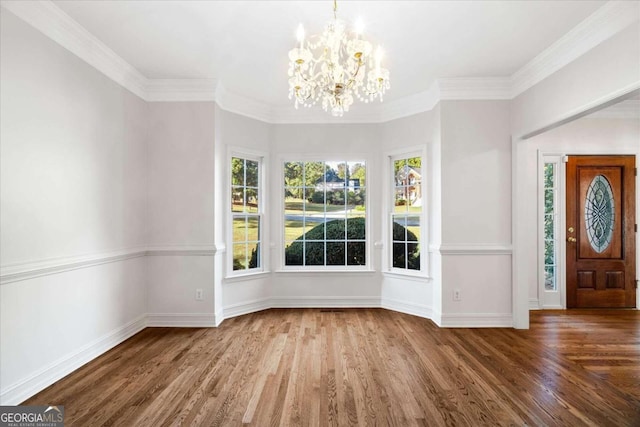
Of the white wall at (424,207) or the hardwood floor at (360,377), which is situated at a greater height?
the white wall at (424,207)

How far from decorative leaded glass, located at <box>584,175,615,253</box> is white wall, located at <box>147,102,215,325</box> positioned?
209 inches

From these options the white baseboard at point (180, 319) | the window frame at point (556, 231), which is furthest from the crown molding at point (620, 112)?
the white baseboard at point (180, 319)

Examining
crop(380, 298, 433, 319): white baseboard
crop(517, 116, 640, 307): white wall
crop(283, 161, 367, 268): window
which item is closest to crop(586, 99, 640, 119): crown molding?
crop(517, 116, 640, 307): white wall

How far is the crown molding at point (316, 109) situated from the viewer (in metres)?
2.74

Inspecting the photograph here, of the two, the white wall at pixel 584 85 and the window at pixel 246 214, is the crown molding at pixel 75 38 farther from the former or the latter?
the white wall at pixel 584 85

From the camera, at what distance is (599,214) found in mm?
5137

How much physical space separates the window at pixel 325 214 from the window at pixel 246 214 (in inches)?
16.4

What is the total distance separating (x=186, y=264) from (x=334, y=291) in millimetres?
2087

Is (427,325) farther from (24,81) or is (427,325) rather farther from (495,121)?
(24,81)

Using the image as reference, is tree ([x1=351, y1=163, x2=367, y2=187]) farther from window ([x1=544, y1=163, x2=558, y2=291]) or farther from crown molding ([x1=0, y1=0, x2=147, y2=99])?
crown molding ([x1=0, y1=0, x2=147, y2=99])

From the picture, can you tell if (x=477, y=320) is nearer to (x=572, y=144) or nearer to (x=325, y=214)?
(x=325, y=214)

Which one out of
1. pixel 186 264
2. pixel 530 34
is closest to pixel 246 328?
pixel 186 264

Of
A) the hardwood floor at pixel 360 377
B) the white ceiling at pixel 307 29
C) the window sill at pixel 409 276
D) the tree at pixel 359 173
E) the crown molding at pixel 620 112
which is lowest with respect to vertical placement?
the hardwood floor at pixel 360 377

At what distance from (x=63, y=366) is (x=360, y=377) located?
96.9 inches
